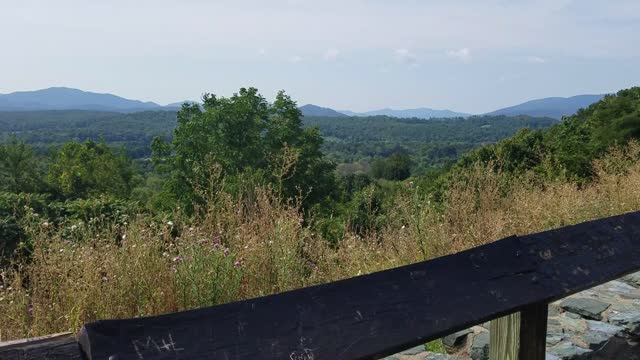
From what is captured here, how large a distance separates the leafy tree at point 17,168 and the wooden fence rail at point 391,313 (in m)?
44.8

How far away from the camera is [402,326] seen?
141 centimetres

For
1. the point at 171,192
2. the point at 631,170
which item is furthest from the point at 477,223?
the point at 171,192

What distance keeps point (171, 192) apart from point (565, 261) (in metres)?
27.5

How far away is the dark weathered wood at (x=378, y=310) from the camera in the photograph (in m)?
1.11

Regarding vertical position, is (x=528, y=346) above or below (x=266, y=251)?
above

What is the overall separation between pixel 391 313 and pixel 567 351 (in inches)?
77.7

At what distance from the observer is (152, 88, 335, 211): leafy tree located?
2842 centimetres

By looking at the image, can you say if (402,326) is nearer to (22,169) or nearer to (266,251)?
(266,251)

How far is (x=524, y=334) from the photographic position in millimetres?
1876

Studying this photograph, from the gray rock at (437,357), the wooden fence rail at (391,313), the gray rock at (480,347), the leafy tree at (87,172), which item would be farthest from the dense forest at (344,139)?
the wooden fence rail at (391,313)

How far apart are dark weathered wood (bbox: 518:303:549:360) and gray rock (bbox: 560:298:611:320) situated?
6.07 feet

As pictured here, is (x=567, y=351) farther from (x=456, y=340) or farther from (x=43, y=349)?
(x=43, y=349)

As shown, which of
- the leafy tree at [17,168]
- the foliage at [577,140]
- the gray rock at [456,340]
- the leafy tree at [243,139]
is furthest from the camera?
the leafy tree at [17,168]

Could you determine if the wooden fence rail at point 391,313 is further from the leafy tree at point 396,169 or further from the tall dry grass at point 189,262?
the leafy tree at point 396,169
